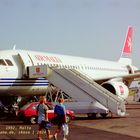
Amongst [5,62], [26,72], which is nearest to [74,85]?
[26,72]

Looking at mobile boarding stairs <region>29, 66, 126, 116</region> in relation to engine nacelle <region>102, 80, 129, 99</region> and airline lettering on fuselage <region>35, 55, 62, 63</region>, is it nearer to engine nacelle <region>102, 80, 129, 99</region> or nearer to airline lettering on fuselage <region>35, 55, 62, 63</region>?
airline lettering on fuselage <region>35, 55, 62, 63</region>

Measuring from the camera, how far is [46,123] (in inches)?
507

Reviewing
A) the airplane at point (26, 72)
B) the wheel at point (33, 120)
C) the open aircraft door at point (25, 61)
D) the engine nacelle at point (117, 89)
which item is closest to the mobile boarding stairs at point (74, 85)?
the airplane at point (26, 72)

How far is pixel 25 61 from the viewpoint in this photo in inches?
898

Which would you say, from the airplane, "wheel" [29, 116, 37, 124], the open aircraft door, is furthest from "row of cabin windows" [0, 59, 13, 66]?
"wheel" [29, 116, 37, 124]

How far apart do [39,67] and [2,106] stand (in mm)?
4590

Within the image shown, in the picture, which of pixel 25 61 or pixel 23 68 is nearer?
pixel 23 68

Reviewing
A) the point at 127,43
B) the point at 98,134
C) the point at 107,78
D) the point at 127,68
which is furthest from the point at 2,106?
the point at 127,43

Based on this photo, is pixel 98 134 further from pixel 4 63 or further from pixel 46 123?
pixel 4 63

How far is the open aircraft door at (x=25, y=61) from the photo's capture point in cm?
2258

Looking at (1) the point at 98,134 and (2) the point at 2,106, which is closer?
(1) the point at 98,134

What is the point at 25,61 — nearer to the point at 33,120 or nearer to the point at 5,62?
the point at 5,62

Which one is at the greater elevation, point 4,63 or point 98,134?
point 4,63

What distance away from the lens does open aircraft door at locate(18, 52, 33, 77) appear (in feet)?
74.1
